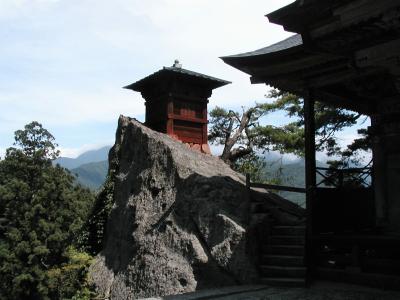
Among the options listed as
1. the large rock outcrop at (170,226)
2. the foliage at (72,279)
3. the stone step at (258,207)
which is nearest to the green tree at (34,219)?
the foliage at (72,279)

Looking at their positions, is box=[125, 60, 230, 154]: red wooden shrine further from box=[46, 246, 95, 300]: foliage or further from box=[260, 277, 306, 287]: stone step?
box=[260, 277, 306, 287]: stone step

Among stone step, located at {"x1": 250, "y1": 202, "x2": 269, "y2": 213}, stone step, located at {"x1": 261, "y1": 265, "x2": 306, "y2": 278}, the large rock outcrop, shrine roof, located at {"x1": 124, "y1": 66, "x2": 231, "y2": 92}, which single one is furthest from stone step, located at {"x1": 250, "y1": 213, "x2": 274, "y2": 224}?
shrine roof, located at {"x1": 124, "y1": 66, "x2": 231, "y2": 92}

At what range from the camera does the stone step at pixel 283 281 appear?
8711 mm

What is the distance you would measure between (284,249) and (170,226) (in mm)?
3294

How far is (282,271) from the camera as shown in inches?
362

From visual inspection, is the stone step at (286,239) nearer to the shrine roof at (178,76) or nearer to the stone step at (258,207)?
the stone step at (258,207)

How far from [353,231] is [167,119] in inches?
330

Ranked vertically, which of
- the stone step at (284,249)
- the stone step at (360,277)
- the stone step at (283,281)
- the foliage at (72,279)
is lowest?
the foliage at (72,279)

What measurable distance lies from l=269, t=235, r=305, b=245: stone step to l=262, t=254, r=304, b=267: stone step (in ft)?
1.35

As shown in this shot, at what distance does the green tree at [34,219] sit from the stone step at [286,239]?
12516mm

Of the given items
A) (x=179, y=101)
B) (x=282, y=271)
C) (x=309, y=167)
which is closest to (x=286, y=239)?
(x=282, y=271)

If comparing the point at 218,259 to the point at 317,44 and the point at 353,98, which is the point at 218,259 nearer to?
the point at 353,98

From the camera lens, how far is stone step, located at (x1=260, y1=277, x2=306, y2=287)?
8.71m

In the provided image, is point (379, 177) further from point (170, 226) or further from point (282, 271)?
point (170, 226)
